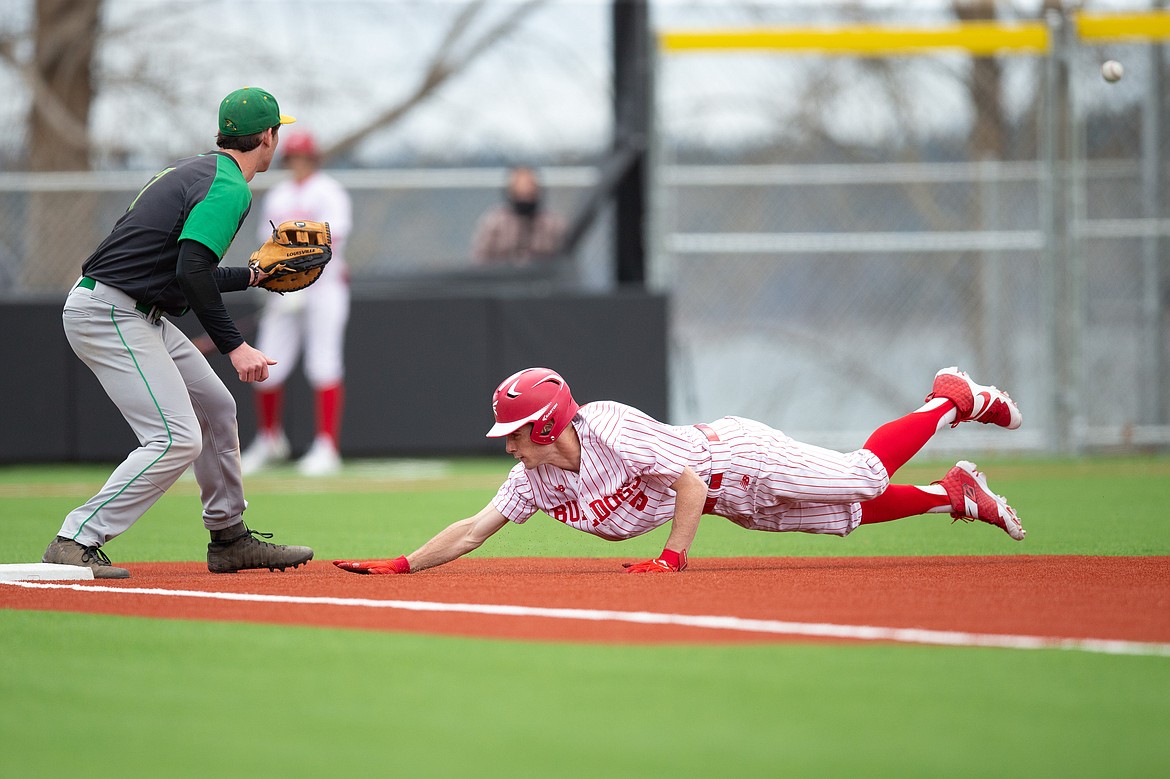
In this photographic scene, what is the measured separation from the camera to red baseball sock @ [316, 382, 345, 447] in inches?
515

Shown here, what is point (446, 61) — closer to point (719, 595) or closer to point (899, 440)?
point (899, 440)

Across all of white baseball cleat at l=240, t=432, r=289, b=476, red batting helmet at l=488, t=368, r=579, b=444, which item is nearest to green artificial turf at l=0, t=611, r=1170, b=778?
red batting helmet at l=488, t=368, r=579, b=444

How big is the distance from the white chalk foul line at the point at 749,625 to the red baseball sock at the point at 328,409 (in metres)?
7.28

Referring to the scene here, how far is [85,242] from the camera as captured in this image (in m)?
15.1

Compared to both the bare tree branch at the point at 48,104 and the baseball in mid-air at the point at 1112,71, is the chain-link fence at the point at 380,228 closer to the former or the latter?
the bare tree branch at the point at 48,104

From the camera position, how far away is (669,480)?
6102mm

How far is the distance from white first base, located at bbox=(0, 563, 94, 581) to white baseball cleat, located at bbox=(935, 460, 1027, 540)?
12.0ft

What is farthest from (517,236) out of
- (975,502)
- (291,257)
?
(975,502)

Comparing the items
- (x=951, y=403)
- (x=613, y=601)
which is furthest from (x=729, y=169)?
(x=613, y=601)

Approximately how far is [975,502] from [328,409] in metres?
7.35

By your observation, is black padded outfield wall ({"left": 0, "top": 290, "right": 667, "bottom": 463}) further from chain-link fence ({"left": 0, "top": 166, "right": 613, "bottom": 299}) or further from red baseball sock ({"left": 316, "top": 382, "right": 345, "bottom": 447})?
red baseball sock ({"left": 316, "top": 382, "right": 345, "bottom": 447})

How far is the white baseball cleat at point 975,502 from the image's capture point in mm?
6891

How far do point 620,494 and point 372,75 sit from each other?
39.4ft

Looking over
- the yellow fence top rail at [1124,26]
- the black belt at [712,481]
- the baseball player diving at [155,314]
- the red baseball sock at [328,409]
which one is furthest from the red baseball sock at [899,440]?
the yellow fence top rail at [1124,26]
